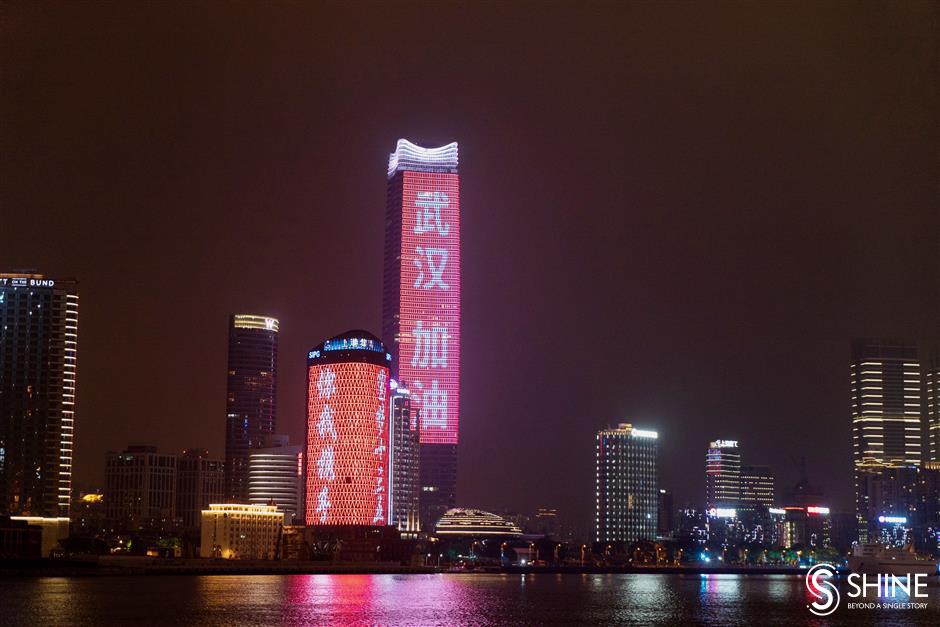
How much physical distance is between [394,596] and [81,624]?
60.7 metres

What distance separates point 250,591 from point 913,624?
96.5 meters

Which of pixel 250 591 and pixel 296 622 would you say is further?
pixel 250 591

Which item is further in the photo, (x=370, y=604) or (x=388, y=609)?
(x=370, y=604)

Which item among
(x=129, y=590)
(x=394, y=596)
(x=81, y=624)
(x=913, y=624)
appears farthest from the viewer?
(x=129, y=590)

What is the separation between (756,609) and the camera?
170 meters

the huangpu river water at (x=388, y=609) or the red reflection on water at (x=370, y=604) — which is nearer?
the huangpu river water at (x=388, y=609)

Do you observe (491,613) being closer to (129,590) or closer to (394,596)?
(394,596)

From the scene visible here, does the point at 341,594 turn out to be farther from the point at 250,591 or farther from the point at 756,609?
the point at 756,609

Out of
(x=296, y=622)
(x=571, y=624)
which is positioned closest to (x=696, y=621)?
(x=571, y=624)

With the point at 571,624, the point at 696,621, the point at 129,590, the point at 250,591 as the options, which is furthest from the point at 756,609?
the point at 129,590

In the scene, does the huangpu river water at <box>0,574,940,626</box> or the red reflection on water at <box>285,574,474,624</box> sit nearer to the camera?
the huangpu river water at <box>0,574,940,626</box>

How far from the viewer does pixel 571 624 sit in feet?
457

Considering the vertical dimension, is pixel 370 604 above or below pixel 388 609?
below

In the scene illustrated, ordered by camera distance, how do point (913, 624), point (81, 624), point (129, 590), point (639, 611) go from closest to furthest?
1. point (81, 624)
2. point (913, 624)
3. point (639, 611)
4. point (129, 590)
